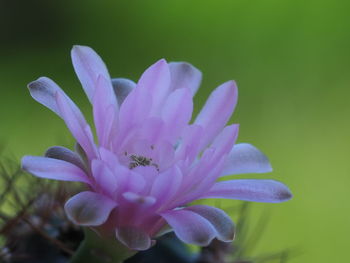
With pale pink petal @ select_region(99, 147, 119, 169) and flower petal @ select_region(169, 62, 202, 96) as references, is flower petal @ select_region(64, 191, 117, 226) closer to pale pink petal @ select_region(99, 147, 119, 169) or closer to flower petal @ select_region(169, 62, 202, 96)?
pale pink petal @ select_region(99, 147, 119, 169)

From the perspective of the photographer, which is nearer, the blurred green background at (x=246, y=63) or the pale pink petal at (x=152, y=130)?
the pale pink petal at (x=152, y=130)

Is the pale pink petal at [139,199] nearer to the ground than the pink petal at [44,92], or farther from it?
nearer to the ground

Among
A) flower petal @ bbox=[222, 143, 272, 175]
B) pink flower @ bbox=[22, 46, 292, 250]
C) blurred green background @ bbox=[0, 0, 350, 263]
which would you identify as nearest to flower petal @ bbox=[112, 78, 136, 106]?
pink flower @ bbox=[22, 46, 292, 250]

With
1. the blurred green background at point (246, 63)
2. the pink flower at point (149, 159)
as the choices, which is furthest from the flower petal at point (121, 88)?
the blurred green background at point (246, 63)

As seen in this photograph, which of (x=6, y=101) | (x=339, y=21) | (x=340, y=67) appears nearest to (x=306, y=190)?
(x=340, y=67)

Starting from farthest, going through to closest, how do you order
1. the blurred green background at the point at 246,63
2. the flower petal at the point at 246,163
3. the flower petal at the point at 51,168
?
the blurred green background at the point at 246,63, the flower petal at the point at 246,163, the flower petal at the point at 51,168

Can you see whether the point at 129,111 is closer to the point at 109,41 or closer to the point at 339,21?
the point at 109,41

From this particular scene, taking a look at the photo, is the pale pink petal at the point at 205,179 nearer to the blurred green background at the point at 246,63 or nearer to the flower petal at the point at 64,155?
the flower petal at the point at 64,155

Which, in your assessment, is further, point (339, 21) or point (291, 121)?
point (339, 21)
